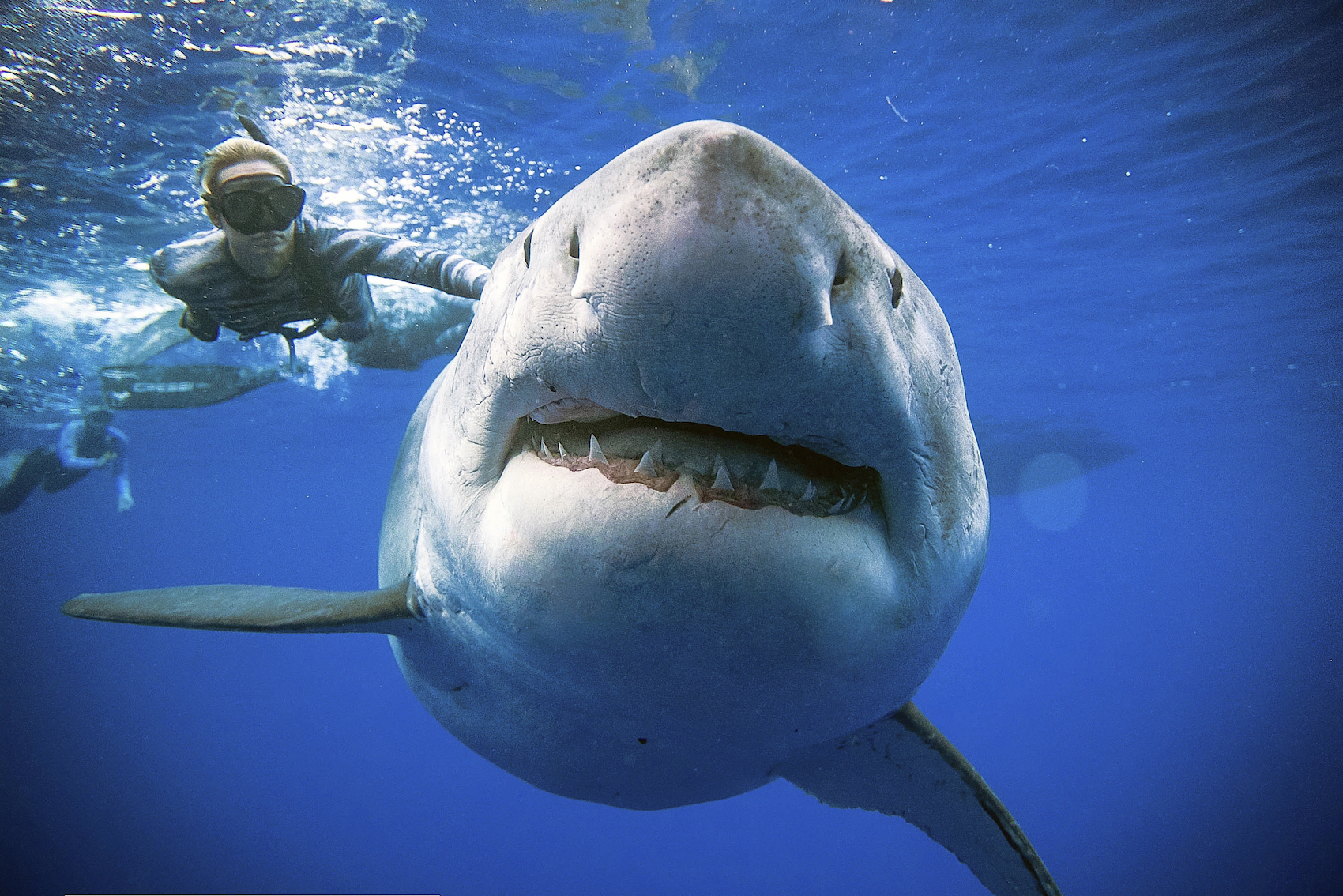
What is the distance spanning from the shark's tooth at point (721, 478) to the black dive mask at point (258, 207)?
5.06 meters

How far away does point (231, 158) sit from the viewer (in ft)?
16.5

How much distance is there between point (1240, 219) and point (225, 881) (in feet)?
116

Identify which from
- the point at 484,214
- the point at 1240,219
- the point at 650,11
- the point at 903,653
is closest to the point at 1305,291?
the point at 1240,219

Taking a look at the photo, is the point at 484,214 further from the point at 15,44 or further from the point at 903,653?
the point at 903,653

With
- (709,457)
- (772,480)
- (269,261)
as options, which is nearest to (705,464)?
(709,457)

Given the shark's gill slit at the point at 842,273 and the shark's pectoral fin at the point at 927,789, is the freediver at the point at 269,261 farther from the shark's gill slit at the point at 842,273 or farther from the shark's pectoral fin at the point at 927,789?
the shark's gill slit at the point at 842,273

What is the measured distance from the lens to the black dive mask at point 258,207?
4.91m

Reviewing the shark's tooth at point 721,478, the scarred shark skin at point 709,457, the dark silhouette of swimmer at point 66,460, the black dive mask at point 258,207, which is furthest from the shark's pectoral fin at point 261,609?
the dark silhouette of swimmer at point 66,460

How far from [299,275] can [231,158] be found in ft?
3.58

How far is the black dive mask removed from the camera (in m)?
4.91

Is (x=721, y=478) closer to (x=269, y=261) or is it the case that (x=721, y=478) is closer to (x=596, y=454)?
(x=596, y=454)

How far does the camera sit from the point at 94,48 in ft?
24.2

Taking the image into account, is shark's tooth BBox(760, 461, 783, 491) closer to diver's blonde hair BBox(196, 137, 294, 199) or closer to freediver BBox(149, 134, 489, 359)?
freediver BBox(149, 134, 489, 359)

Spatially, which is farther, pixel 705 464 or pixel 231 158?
pixel 231 158
